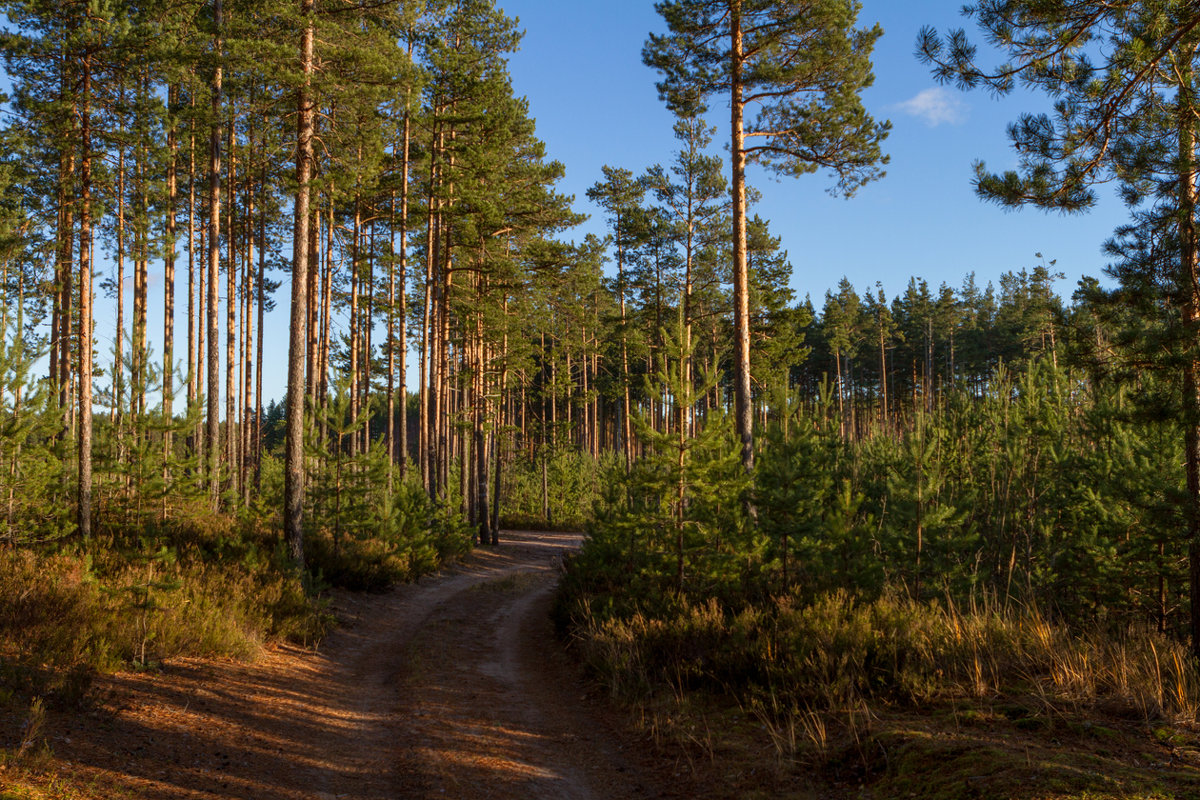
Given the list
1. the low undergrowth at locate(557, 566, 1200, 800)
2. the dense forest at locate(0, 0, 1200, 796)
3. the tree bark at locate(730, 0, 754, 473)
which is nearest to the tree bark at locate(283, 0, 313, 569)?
the dense forest at locate(0, 0, 1200, 796)

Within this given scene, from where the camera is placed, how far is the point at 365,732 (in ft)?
23.5

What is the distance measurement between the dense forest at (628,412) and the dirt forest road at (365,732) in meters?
0.85

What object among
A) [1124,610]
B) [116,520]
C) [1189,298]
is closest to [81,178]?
[116,520]

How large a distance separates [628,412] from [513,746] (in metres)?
6.42

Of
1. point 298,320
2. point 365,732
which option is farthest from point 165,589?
point 298,320

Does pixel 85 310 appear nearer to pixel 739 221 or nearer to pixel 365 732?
pixel 365 732

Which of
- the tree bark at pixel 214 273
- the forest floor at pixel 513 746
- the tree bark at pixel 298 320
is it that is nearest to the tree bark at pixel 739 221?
the forest floor at pixel 513 746

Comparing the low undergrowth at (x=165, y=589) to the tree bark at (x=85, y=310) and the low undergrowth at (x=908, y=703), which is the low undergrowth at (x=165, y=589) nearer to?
the tree bark at (x=85, y=310)

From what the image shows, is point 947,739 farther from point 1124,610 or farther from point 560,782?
point 1124,610

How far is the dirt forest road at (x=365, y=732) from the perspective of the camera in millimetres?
5621

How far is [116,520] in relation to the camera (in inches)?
549

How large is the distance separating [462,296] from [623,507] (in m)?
15.5

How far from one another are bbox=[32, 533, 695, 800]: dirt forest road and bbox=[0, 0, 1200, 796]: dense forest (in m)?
0.85

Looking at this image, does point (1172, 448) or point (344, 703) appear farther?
point (1172, 448)
